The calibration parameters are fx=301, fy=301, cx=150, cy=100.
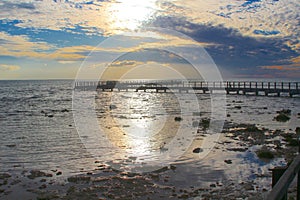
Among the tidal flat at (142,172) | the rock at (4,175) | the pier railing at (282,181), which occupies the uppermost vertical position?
the pier railing at (282,181)

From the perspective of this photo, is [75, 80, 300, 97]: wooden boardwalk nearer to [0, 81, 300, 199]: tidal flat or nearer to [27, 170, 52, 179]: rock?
[0, 81, 300, 199]: tidal flat

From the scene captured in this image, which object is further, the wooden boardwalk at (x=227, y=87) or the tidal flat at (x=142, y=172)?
the wooden boardwalk at (x=227, y=87)

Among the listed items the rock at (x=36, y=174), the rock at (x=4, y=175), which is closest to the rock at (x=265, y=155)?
the rock at (x=36, y=174)

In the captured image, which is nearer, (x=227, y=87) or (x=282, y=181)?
(x=282, y=181)

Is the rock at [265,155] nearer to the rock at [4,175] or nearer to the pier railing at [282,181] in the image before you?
the pier railing at [282,181]

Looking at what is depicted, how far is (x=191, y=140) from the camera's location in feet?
64.6

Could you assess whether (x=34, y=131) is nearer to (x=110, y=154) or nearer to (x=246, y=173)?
(x=110, y=154)

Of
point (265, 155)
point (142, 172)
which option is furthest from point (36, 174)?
Result: point (265, 155)

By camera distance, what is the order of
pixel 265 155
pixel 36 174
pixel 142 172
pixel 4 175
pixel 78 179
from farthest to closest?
1. pixel 265 155
2. pixel 142 172
3. pixel 36 174
4. pixel 4 175
5. pixel 78 179

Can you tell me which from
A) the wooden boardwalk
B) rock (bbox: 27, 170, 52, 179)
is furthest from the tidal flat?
the wooden boardwalk

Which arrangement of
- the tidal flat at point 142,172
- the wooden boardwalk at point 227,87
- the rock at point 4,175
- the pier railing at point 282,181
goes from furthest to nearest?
the wooden boardwalk at point 227,87, the rock at point 4,175, the tidal flat at point 142,172, the pier railing at point 282,181

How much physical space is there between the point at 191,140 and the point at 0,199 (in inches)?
489

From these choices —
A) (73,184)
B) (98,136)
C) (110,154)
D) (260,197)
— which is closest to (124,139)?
(98,136)

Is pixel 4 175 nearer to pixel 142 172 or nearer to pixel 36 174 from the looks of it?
pixel 36 174
